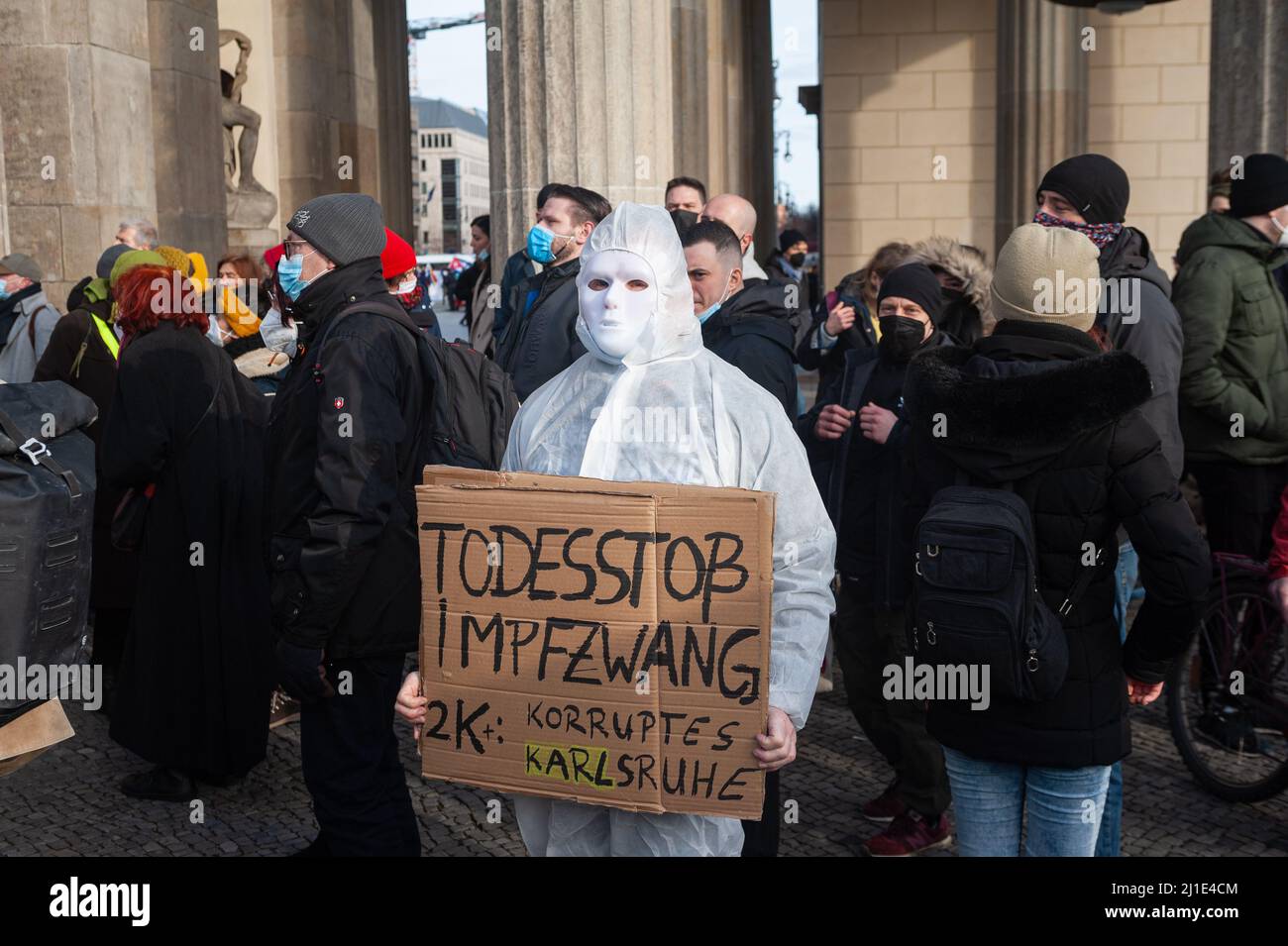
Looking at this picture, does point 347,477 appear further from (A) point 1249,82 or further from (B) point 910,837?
(A) point 1249,82

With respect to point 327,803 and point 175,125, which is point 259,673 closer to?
point 327,803

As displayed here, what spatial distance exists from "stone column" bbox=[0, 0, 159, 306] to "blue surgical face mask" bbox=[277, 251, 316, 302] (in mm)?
6014

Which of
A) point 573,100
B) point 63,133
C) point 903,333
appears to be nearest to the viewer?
point 903,333

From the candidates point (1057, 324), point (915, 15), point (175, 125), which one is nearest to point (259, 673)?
point (1057, 324)

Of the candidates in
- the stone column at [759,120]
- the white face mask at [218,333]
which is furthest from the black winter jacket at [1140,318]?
the stone column at [759,120]

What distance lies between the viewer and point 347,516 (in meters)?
3.55

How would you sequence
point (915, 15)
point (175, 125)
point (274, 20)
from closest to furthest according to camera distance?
point (175, 125) < point (274, 20) < point (915, 15)

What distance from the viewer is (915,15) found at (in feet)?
55.6

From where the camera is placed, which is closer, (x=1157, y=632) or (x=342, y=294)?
(x=1157, y=632)

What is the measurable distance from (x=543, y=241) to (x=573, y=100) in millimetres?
2184

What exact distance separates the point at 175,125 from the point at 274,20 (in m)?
5.41

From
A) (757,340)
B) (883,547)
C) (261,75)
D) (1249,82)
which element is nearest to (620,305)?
(757,340)

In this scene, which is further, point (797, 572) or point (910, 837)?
point (910, 837)

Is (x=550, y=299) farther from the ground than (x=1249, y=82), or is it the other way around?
(x=1249, y=82)
